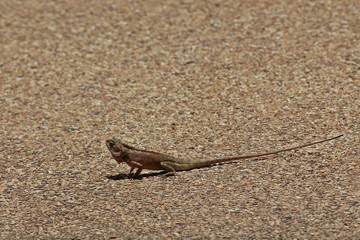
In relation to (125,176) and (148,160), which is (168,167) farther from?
(125,176)

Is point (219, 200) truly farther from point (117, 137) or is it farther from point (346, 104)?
point (346, 104)

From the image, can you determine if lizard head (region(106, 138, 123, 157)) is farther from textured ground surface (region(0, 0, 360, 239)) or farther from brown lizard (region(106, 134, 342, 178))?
textured ground surface (region(0, 0, 360, 239))

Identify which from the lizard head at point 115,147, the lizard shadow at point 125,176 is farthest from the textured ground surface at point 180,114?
the lizard head at point 115,147

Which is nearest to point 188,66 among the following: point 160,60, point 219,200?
point 160,60

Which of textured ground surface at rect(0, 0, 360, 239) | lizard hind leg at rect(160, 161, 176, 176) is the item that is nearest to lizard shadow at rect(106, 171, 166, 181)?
textured ground surface at rect(0, 0, 360, 239)

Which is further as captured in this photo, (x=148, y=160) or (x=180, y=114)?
(x=180, y=114)

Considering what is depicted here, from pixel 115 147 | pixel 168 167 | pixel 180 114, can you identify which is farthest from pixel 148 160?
pixel 180 114

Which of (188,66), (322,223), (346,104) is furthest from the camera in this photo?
(188,66)

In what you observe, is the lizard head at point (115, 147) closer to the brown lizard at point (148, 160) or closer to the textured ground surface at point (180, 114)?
the brown lizard at point (148, 160)
